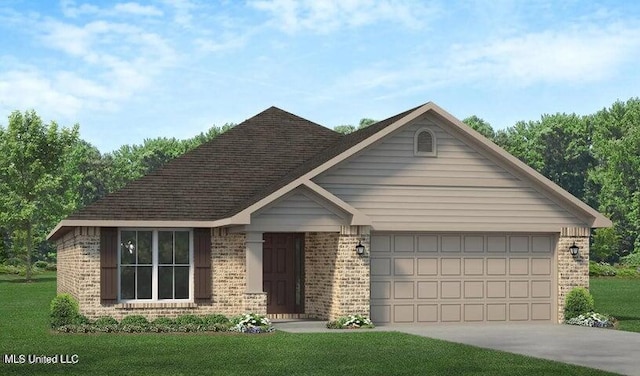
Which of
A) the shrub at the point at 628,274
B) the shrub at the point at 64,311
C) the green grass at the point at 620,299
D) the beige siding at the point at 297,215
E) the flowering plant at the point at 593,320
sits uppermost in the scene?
the beige siding at the point at 297,215

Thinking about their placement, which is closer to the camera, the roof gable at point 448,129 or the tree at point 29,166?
the roof gable at point 448,129

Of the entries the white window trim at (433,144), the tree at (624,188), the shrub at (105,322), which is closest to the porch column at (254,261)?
the shrub at (105,322)

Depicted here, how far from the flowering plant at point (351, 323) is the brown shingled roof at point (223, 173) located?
156 inches

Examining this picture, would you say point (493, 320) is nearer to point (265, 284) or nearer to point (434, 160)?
point (434, 160)

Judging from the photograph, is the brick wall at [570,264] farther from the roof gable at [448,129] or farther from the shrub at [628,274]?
the shrub at [628,274]

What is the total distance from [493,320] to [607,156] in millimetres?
70389

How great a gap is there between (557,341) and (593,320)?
495 cm

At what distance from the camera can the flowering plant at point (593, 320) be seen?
2622 cm

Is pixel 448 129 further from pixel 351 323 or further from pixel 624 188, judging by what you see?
pixel 624 188

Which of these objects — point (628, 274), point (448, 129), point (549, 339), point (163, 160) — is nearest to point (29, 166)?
point (628, 274)

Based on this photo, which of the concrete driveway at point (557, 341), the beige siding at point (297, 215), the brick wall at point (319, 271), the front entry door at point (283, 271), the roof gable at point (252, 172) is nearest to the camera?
the concrete driveway at point (557, 341)

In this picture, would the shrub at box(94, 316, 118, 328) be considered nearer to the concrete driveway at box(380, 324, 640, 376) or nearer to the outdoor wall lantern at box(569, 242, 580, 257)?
the concrete driveway at box(380, 324, 640, 376)

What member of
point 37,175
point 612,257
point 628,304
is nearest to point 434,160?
point 628,304

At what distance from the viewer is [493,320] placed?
27.4m
